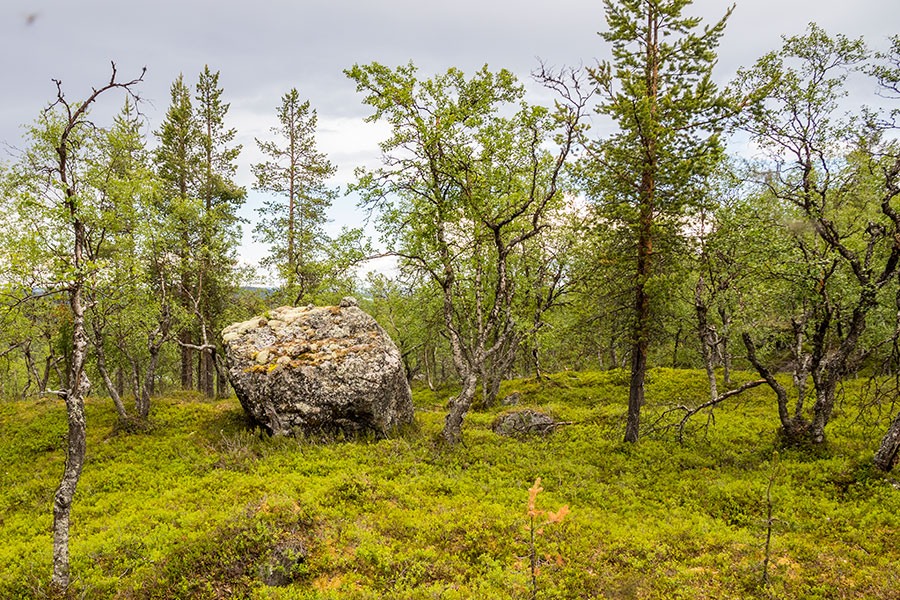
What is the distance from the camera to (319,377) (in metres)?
15.0

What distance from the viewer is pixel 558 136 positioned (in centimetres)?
1361

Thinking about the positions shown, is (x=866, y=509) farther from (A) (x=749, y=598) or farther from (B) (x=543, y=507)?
(B) (x=543, y=507)

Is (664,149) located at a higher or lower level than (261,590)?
higher

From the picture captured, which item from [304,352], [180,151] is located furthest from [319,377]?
[180,151]

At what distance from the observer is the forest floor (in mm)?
7762

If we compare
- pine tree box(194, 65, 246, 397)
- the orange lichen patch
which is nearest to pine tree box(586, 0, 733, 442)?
the orange lichen patch

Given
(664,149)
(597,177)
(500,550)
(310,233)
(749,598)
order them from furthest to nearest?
(310,233) → (597,177) → (664,149) → (500,550) → (749,598)

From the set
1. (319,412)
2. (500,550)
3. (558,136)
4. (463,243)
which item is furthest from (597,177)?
(319,412)

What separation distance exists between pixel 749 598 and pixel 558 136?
1248 centimetres

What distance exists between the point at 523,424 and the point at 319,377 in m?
8.33

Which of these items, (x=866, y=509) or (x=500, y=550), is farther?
(x=866, y=509)

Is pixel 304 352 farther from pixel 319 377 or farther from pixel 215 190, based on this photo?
pixel 215 190

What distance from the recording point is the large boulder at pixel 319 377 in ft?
48.5

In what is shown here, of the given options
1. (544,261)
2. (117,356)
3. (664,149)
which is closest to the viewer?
(664,149)
